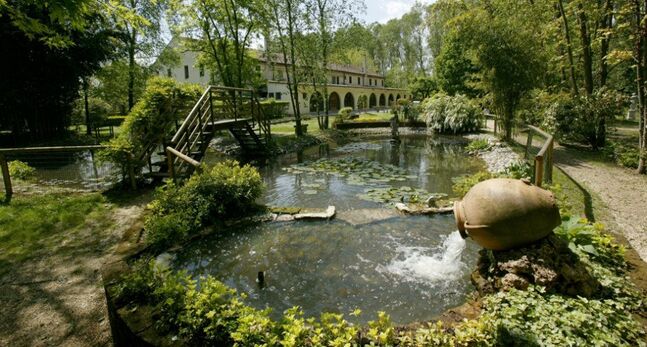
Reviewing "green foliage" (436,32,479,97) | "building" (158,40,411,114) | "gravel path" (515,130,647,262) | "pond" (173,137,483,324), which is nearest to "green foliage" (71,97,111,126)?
"building" (158,40,411,114)

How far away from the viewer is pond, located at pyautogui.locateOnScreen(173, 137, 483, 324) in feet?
12.9

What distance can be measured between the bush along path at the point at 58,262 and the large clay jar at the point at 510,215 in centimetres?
397

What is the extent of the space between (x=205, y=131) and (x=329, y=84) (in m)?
31.9

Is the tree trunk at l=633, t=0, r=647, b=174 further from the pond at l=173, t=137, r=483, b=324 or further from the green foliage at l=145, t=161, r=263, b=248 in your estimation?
the green foliage at l=145, t=161, r=263, b=248

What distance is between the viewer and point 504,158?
12055 mm

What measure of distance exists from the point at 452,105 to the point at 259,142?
13.1 meters

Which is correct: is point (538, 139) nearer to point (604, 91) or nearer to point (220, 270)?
point (604, 91)

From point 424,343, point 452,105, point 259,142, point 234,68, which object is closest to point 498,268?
point 424,343

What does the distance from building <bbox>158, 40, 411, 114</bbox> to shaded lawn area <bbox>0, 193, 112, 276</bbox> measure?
17.6 meters

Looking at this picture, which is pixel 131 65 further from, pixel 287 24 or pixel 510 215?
pixel 510 215

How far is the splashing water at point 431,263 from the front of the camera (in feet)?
14.5

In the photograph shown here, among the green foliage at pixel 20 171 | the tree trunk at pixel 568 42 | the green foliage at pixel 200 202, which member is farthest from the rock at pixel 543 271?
the tree trunk at pixel 568 42

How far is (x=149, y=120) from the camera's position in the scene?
30.1ft

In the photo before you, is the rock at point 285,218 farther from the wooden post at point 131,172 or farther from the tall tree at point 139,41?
the tall tree at point 139,41
